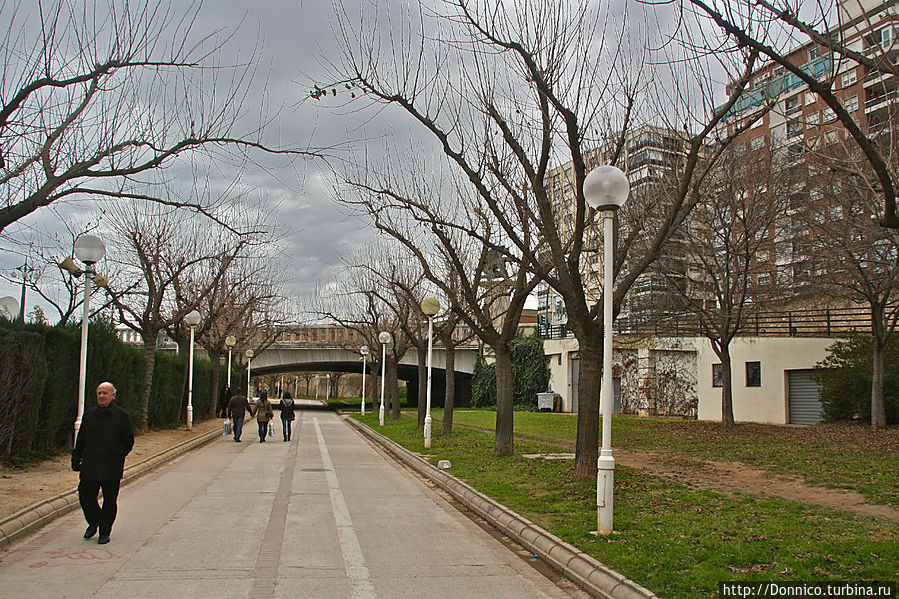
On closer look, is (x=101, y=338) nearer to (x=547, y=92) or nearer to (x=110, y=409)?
(x=110, y=409)

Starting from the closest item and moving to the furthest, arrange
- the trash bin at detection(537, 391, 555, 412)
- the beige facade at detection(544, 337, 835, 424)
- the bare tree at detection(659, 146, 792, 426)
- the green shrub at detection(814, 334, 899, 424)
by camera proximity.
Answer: the bare tree at detection(659, 146, 792, 426)
the green shrub at detection(814, 334, 899, 424)
the beige facade at detection(544, 337, 835, 424)
the trash bin at detection(537, 391, 555, 412)

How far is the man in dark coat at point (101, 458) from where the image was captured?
26.3 feet

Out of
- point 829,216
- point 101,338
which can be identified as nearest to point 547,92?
point 829,216

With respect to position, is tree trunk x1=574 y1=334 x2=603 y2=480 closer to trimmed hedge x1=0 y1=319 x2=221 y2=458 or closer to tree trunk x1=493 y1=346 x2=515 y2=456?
tree trunk x1=493 y1=346 x2=515 y2=456

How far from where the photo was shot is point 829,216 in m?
19.8

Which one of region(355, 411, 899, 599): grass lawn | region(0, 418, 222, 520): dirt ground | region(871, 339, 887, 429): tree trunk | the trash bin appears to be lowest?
region(0, 418, 222, 520): dirt ground

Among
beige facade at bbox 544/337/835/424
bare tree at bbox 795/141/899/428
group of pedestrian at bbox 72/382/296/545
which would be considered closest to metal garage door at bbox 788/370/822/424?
beige facade at bbox 544/337/835/424

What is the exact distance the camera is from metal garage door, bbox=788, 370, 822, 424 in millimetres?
28984

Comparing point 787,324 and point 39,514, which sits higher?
point 787,324

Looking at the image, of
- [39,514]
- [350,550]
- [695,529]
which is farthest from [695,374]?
[39,514]

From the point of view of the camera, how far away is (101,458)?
803 cm

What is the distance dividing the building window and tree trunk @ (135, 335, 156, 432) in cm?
2385

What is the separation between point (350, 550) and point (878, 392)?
19853mm

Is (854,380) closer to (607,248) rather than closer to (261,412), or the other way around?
(261,412)
